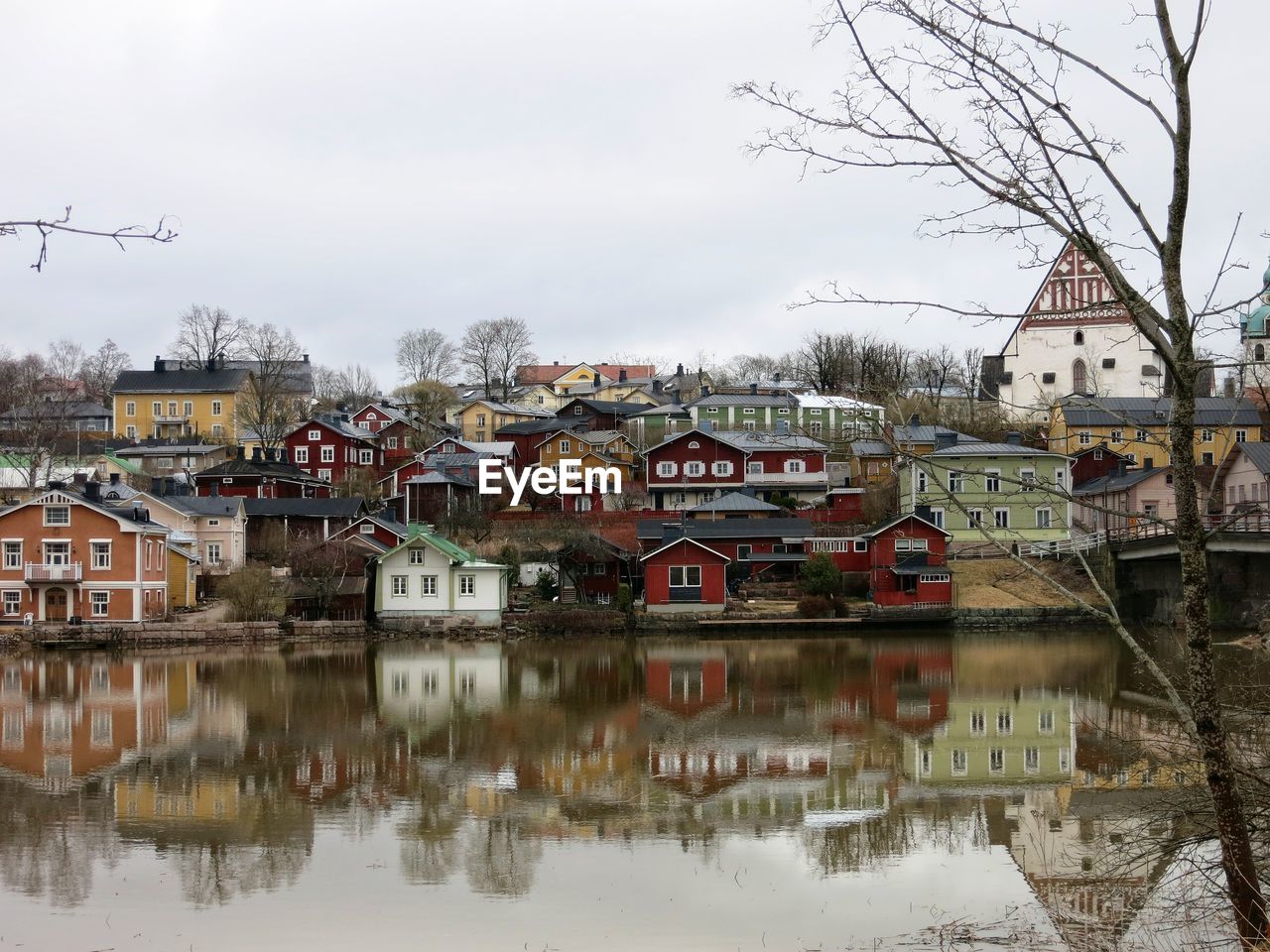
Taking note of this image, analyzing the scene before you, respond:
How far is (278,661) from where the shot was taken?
135ft

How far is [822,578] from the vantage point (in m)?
51.9

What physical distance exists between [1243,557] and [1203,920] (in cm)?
3965

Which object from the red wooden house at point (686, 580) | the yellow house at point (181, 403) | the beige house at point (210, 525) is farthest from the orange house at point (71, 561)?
the yellow house at point (181, 403)

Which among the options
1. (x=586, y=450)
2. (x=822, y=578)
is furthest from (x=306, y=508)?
(x=822, y=578)

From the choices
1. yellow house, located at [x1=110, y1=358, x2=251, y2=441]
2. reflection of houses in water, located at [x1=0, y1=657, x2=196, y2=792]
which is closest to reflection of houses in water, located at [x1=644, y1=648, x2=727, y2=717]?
reflection of houses in water, located at [x1=0, y1=657, x2=196, y2=792]

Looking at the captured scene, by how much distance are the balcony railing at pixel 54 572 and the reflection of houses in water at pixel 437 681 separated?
12268mm

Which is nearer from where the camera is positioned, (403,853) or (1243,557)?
(403,853)

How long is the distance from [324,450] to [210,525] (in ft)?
60.4

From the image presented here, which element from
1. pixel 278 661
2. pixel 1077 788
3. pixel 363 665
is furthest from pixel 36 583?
pixel 1077 788

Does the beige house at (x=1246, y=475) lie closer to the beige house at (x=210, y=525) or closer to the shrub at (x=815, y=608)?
the shrub at (x=815, y=608)

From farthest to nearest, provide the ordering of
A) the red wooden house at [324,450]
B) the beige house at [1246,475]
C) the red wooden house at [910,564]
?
the red wooden house at [324,450] → the red wooden house at [910,564] → the beige house at [1246,475]

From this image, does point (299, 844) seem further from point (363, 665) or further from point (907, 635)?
point (907, 635)

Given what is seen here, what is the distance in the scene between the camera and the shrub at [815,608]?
5072 cm

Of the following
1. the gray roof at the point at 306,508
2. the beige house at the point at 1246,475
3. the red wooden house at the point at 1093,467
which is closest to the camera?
the beige house at the point at 1246,475
